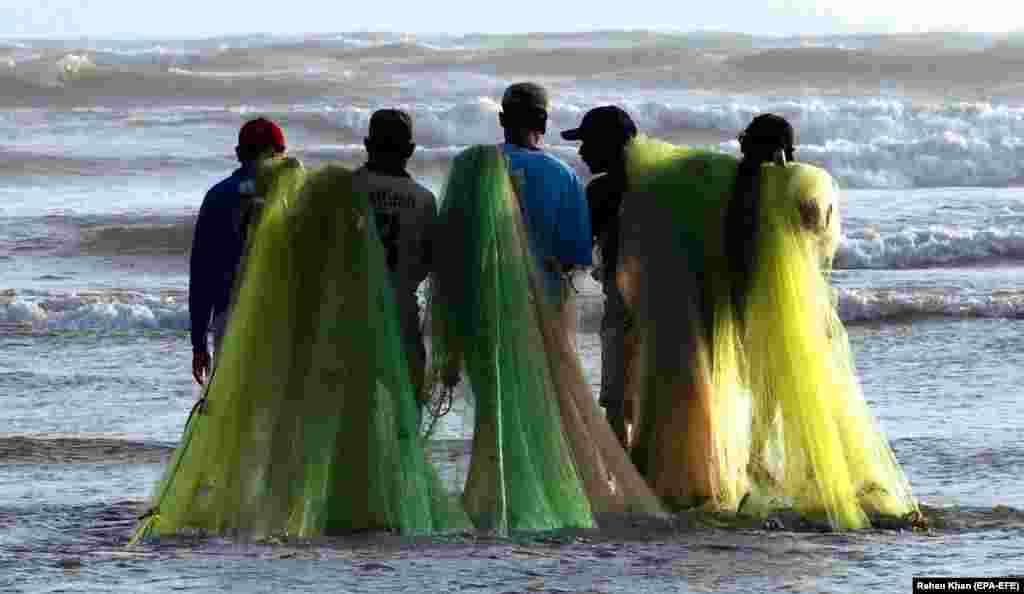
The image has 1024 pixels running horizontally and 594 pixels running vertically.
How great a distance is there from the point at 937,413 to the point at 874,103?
73.4 ft

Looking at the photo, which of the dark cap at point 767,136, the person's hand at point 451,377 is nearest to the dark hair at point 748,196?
the dark cap at point 767,136

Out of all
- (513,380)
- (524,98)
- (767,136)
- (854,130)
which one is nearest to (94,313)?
(524,98)

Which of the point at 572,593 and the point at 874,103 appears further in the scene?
the point at 874,103

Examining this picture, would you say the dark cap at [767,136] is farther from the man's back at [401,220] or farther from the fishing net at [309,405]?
the fishing net at [309,405]

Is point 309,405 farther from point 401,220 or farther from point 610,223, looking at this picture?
point 610,223

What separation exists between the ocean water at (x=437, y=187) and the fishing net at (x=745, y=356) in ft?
0.70

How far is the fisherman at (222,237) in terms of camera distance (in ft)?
22.9

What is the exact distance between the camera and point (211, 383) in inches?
264

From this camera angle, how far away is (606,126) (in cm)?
710

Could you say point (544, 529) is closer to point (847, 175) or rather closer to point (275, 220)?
point (275, 220)

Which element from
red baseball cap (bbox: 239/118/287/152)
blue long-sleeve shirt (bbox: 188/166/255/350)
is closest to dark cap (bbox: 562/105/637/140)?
red baseball cap (bbox: 239/118/287/152)

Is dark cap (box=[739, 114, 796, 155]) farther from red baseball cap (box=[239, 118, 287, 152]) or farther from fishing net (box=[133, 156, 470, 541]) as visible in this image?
red baseball cap (box=[239, 118, 287, 152])

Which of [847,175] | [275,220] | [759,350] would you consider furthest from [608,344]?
[847,175]

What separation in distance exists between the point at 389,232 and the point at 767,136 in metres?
1.31
